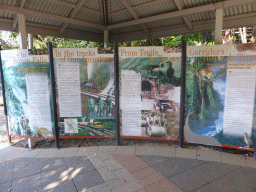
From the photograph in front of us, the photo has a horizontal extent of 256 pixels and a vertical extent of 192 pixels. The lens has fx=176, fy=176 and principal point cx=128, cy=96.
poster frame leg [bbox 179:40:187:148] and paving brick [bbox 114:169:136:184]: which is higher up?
poster frame leg [bbox 179:40:187:148]

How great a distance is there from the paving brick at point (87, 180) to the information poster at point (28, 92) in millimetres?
1747

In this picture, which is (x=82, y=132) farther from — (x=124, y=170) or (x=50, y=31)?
(x=50, y=31)

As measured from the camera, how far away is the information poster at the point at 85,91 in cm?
428

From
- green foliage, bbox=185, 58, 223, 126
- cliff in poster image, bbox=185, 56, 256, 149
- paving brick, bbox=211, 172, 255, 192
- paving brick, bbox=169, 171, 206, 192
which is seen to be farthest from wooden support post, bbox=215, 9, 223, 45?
paving brick, bbox=169, 171, 206, 192

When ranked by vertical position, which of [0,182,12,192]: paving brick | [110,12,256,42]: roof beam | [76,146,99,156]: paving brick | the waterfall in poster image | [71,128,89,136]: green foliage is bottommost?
[0,182,12,192]: paving brick

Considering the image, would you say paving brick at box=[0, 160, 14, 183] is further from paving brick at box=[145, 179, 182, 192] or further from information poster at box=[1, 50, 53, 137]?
paving brick at box=[145, 179, 182, 192]

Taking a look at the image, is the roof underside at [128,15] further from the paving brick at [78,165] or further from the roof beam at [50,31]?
the paving brick at [78,165]

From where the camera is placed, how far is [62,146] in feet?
15.4

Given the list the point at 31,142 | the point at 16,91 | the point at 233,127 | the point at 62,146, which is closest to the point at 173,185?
the point at 233,127

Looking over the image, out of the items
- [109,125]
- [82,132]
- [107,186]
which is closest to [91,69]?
[109,125]

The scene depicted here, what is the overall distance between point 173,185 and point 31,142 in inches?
146

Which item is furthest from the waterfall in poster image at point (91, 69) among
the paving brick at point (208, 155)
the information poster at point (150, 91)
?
the paving brick at point (208, 155)

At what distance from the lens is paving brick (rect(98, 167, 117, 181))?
10.6 feet

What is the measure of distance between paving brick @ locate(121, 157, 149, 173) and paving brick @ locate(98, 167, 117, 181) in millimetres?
334
